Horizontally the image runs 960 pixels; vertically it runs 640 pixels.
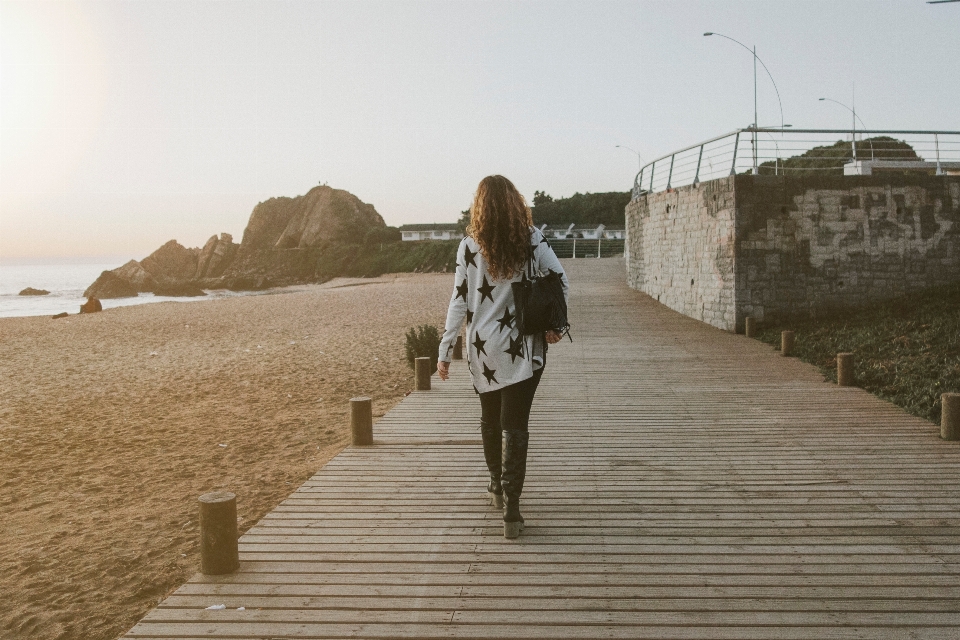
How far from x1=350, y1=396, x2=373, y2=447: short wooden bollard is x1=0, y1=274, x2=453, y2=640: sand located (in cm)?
76

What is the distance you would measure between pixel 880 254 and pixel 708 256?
2.99m

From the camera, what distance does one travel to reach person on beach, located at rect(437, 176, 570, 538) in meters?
3.69

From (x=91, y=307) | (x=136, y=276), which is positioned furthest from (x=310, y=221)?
(x=91, y=307)

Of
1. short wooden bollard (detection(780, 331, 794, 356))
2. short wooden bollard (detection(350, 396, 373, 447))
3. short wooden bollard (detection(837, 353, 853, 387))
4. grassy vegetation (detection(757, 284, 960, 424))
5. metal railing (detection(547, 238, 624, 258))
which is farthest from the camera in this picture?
metal railing (detection(547, 238, 624, 258))

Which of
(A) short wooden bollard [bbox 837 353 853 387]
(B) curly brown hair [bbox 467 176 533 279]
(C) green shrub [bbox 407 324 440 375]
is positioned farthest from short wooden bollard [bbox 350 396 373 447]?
(C) green shrub [bbox 407 324 440 375]

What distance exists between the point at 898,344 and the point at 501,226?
9.26 m

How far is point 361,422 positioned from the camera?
6.16m

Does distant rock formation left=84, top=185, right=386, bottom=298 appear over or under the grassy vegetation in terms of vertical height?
over

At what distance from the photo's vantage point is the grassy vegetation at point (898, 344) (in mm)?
8211

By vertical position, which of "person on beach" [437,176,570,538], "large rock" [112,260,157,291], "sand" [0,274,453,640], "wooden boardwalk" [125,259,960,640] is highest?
"large rock" [112,260,157,291]

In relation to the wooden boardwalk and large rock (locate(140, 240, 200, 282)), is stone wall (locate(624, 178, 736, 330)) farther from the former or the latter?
large rock (locate(140, 240, 200, 282))

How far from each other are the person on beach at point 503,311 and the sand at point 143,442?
7.02ft

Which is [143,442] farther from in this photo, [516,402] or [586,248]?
[586,248]

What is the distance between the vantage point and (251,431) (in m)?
8.68
